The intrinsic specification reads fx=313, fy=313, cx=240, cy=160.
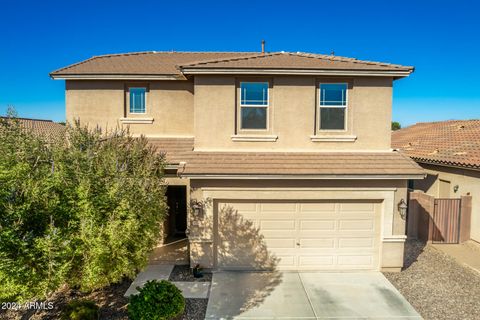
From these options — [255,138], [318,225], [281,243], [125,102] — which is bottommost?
[281,243]

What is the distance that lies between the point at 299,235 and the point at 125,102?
28.0 ft

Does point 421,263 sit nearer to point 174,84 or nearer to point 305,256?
point 305,256

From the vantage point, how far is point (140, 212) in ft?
21.8

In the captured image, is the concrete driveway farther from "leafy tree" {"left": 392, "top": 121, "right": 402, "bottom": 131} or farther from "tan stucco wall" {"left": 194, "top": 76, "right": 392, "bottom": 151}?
"leafy tree" {"left": 392, "top": 121, "right": 402, "bottom": 131}

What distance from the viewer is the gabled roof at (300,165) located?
927 cm

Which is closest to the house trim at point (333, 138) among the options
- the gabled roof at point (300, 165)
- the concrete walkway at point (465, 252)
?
the gabled roof at point (300, 165)

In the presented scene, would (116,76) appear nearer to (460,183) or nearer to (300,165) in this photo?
(300,165)

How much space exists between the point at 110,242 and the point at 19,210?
1.59 meters

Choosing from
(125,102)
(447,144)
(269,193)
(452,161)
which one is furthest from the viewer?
(447,144)

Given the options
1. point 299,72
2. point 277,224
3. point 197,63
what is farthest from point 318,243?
point 197,63

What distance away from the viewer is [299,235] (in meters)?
9.91

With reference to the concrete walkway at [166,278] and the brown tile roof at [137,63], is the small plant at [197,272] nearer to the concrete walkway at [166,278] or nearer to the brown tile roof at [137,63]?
the concrete walkway at [166,278]

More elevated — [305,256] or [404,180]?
[404,180]

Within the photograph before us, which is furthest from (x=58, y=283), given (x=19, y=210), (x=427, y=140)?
(x=427, y=140)
